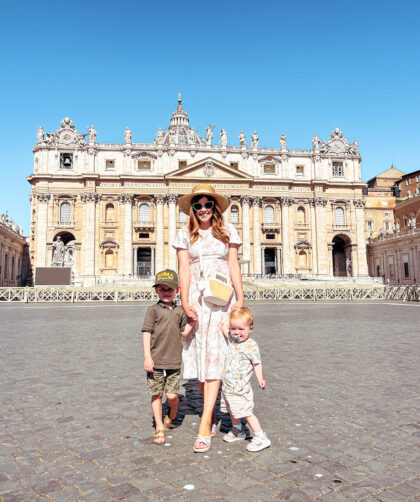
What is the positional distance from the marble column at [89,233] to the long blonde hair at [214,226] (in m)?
43.4

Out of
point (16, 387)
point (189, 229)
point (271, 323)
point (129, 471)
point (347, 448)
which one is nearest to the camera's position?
point (129, 471)

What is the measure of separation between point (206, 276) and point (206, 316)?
398 mm

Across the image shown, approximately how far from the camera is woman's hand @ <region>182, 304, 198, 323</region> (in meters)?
3.86

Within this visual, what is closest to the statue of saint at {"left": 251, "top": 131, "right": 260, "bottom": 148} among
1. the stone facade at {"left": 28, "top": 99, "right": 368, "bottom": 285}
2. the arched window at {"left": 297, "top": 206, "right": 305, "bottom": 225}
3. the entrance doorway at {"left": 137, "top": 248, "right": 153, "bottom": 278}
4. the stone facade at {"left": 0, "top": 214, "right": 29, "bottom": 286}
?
the stone facade at {"left": 28, "top": 99, "right": 368, "bottom": 285}

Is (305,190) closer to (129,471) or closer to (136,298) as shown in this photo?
(136,298)

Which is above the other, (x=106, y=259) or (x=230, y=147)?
(x=230, y=147)

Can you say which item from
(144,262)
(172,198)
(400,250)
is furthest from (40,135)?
(400,250)

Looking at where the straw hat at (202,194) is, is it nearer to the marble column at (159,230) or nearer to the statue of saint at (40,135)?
the marble column at (159,230)

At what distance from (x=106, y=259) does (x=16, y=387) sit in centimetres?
4297

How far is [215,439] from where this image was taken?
3.81 metres

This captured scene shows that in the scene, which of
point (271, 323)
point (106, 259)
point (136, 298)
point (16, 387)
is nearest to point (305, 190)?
point (106, 259)

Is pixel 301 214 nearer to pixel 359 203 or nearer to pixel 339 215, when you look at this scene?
pixel 339 215

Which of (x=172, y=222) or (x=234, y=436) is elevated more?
(x=172, y=222)

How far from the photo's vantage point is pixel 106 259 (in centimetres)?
4741
